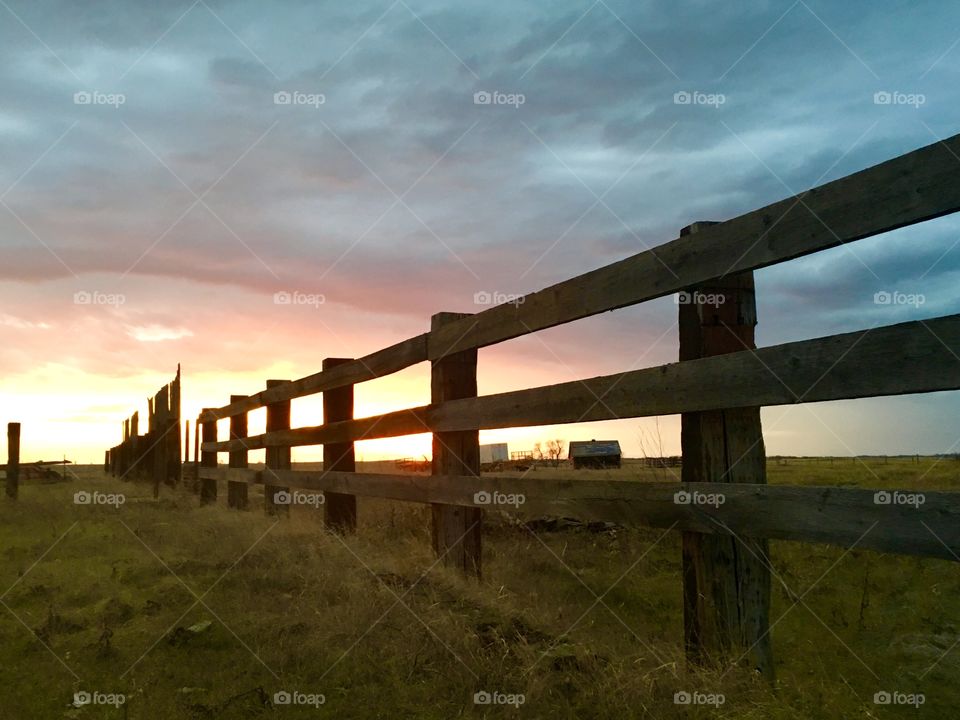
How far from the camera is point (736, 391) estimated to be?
381 cm

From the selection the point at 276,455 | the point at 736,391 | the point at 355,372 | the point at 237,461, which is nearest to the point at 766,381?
the point at 736,391

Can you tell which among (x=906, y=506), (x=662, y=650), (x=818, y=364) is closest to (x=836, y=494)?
(x=906, y=506)

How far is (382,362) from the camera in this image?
25.7 feet

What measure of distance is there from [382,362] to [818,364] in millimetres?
5021

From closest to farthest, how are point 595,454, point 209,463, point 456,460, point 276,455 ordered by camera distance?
1. point 456,460
2. point 276,455
3. point 209,463
4. point 595,454

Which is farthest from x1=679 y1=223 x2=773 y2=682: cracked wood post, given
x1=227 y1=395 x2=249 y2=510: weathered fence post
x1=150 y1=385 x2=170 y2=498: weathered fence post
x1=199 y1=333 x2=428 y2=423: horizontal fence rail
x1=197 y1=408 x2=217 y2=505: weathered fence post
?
x1=150 y1=385 x2=170 y2=498: weathered fence post

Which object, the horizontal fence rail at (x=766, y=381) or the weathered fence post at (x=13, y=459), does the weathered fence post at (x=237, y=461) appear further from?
the horizontal fence rail at (x=766, y=381)

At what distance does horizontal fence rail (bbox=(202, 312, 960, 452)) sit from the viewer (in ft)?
10.0

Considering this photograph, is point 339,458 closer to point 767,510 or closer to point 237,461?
point 237,461

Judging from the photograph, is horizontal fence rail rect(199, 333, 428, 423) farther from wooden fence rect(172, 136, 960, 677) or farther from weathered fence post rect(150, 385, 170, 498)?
weathered fence post rect(150, 385, 170, 498)

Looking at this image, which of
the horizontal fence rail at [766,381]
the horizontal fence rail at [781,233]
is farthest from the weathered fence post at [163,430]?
the horizontal fence rail at [781,233]

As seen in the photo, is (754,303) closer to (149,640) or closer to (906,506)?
(906,506)

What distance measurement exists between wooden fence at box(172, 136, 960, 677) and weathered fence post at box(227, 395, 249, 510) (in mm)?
7574

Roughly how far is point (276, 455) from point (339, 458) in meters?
2.26
